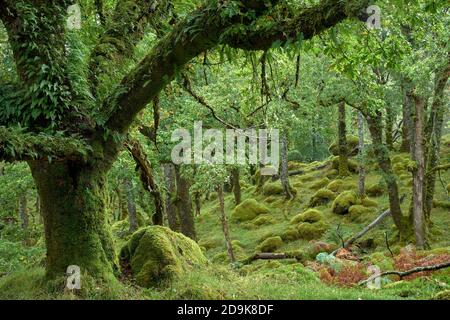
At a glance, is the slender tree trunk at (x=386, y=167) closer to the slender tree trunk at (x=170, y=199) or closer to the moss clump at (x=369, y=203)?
the moss clump at (x=369, y=203)

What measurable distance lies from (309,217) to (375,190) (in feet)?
14.4

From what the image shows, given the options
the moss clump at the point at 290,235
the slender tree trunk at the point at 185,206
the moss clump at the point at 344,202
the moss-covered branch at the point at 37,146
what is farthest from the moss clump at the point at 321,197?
the moss-covered branch at the point at 37,146

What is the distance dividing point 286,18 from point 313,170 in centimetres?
2691

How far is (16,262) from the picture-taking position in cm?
1024

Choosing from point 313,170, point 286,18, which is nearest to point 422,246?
point 286,18

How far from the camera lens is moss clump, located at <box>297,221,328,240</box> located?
20859mm

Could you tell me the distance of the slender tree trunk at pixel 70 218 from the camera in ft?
23.2

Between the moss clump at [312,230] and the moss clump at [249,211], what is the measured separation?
205 inches

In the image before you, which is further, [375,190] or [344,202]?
[375,190]

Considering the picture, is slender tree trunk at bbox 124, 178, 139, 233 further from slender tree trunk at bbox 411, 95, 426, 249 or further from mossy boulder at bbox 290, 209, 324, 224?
slender tree trunk at bbox 411, 95, 426, 249

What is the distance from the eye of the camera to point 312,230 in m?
21.1

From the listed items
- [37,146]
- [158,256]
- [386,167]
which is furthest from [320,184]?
[37,146]

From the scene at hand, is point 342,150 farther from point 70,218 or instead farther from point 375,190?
point 70,218
